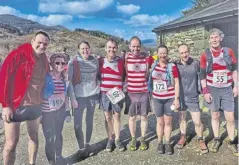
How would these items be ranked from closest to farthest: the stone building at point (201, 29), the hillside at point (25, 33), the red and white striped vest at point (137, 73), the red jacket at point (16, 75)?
the red jacket at point (16, 75) < the red and white striped vest at point (137, 73) < the stone building at point (201, 29) < the hillside at point (25, 33)

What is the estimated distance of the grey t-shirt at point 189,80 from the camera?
4273 mm

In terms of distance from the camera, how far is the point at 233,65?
4.09 metres

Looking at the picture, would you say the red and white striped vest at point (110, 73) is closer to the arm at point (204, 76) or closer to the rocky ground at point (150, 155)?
the rocky ground at point (150, 155)

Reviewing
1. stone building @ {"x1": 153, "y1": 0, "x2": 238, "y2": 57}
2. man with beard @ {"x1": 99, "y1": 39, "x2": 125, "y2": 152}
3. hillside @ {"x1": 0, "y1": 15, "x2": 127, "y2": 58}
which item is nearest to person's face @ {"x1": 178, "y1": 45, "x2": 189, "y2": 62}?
man with beard @ {"x1": 99, "y1": 39, "x2": 125, "y2": 152}

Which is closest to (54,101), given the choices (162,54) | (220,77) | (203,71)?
(162,54)

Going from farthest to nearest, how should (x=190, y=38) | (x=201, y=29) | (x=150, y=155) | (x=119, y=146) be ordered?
(x=190, y=38) < (x=201, y=29) < (x=119, y=146) < (x=150, y=155)

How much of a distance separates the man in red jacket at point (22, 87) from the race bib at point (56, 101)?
28 cm

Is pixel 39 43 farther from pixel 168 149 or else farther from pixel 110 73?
pixel 168 149

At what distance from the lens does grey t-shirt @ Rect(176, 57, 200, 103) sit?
14.0 feet

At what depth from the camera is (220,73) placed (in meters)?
4.10

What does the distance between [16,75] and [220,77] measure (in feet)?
9.07

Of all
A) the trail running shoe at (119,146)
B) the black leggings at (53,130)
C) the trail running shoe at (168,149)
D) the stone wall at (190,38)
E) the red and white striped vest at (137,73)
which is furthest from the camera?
the stone wall at (190,38)

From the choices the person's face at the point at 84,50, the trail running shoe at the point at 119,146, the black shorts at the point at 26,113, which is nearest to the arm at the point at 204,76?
the trail running shoe at the point at 119,146

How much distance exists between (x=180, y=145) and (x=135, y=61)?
1578mm
